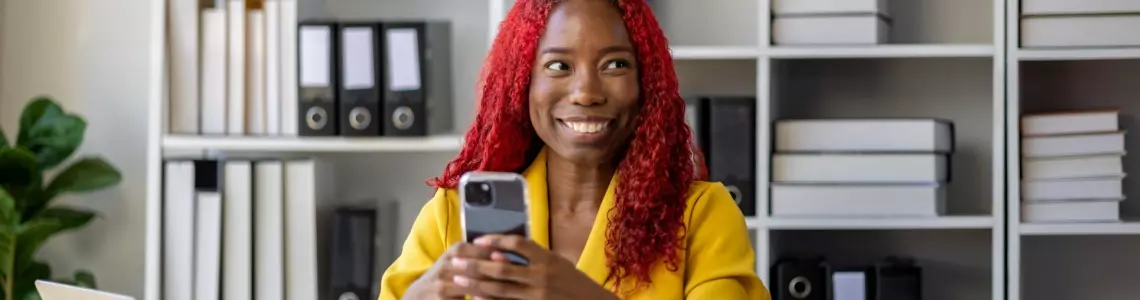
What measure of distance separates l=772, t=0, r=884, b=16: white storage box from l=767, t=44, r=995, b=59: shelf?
0.07 meters

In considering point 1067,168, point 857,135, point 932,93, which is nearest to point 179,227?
point 857,135

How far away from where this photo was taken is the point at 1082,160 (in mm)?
2477

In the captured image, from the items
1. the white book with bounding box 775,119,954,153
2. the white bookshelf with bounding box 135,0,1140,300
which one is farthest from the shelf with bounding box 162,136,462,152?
the white book with bounding box 775,119,954,153

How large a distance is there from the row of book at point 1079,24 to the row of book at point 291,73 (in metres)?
1.09

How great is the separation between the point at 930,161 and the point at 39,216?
1708 millimetres

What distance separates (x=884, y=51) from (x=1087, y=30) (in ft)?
1.17

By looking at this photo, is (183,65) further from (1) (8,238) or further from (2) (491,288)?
(2) (491,288)

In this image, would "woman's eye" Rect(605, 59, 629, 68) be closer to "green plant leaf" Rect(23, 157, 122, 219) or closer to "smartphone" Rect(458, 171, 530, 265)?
"smartphone" Rect(458, 171, 530, 265)

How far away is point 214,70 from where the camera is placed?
8.30ft

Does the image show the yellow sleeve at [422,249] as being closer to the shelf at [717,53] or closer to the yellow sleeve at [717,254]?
the yellow sleeve at [717,254]

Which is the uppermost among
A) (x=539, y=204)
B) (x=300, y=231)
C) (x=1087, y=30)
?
(x=1087, y=30)

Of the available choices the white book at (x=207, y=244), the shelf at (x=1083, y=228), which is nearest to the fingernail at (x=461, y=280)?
the white book at (x=207, y=244)

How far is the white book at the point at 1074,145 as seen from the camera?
247cm

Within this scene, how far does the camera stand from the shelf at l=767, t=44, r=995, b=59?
2.44 metres
